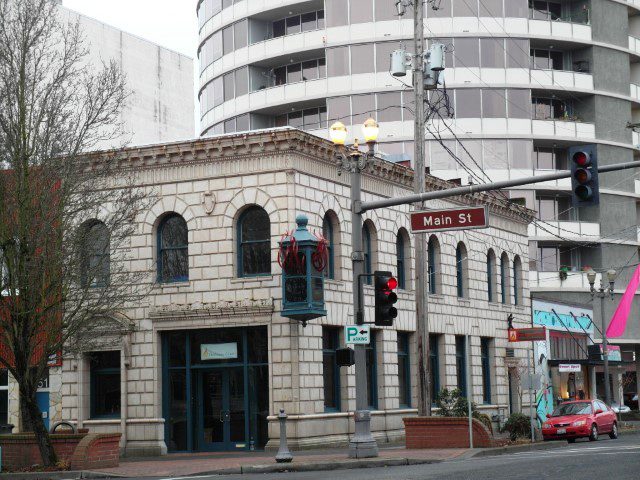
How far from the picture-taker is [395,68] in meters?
32.9

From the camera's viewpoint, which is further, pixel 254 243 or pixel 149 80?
pixel 149 80

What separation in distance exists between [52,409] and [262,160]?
10079 mm


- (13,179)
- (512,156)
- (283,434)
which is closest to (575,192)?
(283,434)

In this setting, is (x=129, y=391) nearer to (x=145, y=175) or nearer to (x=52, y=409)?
(x=52, y=409)

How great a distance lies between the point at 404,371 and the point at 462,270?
622 centimetres

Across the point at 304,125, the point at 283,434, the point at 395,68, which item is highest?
the point at 304,125

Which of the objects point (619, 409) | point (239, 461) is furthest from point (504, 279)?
point (239, 461)

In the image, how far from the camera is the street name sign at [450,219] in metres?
24.7

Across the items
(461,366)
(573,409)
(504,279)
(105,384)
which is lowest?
(573,409)

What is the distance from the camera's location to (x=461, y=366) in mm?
42000

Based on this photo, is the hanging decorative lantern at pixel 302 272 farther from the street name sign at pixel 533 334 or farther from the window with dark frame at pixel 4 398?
the window with dark frame at pixel 4 398

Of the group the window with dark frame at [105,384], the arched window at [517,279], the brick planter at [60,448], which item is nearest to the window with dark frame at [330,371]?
the window with dark frame at [105,384]

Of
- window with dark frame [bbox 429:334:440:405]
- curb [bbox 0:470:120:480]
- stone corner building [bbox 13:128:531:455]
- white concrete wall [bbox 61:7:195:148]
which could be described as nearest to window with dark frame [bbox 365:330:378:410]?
stone corner building [bbox 13:128:531:455]

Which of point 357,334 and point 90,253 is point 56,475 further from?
point 357,334
